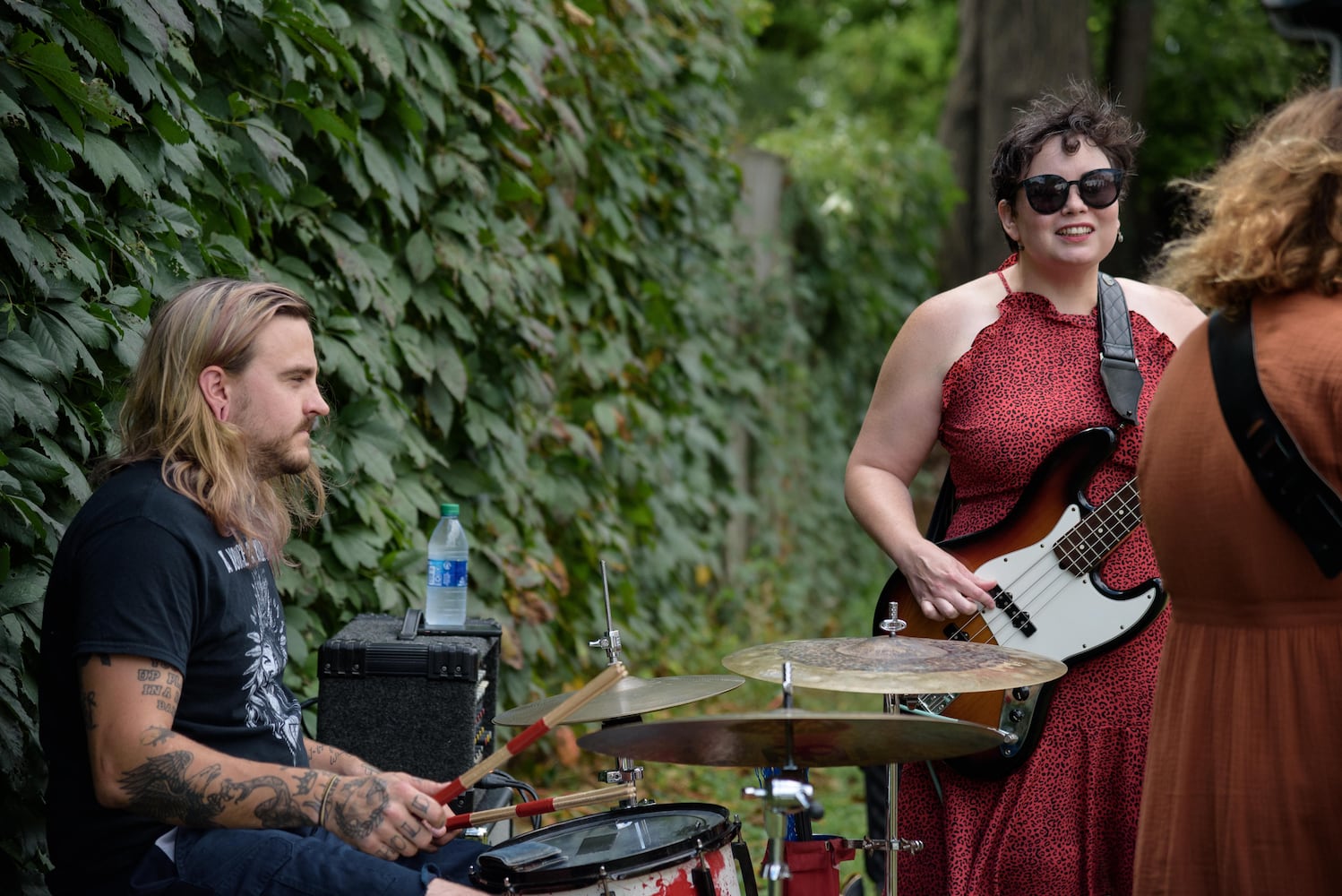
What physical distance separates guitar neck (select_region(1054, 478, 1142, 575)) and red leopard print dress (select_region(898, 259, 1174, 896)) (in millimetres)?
35

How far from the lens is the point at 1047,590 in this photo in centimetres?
283

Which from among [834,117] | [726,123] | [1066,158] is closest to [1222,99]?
[834,117]

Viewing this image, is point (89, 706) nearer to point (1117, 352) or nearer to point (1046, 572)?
point (1046, 572)

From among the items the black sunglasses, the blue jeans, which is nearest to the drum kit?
the blue jeans

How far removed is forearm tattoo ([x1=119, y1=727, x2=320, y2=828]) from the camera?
2170 mm

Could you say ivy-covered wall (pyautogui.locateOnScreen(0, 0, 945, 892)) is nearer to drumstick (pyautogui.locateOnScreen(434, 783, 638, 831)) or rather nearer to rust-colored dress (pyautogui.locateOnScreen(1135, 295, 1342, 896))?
drumstick (pyautogui.locateOnScreen(434, 783, 638, 831))

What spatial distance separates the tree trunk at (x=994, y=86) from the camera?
385 inches

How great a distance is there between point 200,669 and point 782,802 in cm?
96

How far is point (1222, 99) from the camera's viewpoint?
46.3 ft

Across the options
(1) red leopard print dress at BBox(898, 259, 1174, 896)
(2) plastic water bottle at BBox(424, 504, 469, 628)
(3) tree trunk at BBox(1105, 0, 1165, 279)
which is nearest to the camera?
(1) red leopard print dress at BBox(898, 259, 1174, 896)

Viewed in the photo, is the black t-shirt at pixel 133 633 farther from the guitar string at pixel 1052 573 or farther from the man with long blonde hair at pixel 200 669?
the guitar string at pixel 1052 573

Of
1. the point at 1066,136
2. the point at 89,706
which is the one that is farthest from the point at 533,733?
the point at 1066,136

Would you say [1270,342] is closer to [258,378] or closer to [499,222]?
[258,378]

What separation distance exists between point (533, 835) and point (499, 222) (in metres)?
2.44
